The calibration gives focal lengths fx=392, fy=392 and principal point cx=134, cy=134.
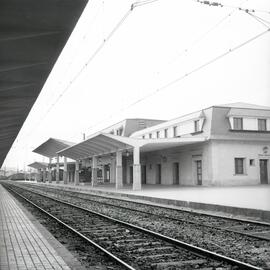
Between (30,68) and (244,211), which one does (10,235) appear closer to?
(30,68)

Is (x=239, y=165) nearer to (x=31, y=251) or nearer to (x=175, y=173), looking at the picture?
(x=175, y=173)

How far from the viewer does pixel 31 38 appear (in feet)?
24.0

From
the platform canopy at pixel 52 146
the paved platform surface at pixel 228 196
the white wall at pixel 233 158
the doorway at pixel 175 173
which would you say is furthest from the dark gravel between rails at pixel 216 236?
the platform canopy at pixel 52 146

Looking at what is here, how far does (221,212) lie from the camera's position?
604 inches

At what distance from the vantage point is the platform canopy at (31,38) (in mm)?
5872

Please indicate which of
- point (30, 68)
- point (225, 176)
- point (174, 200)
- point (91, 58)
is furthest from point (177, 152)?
point (30, 68)

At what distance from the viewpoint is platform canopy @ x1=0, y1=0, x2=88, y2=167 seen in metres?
5.87

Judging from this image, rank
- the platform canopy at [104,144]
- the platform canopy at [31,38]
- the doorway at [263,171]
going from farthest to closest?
the doorway at [263,171]
the platform canopy at [104,144]
the platform canopy at [31,38]

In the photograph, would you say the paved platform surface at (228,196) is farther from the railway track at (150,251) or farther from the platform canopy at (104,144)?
the railway track at (150,251)

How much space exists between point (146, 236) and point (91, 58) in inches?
226

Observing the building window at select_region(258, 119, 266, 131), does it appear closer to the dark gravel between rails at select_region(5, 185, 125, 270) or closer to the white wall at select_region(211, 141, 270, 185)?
the white wall at select_region(211, 141, 270, 185)

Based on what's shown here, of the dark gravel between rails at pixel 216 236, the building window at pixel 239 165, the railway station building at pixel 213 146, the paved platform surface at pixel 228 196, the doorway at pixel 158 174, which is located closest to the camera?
the dark gravel between rails at pixel 216 236

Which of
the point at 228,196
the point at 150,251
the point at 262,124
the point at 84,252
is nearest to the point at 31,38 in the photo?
the point at 84,252

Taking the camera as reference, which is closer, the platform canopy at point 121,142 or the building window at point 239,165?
the platform canopy at point 121,142
